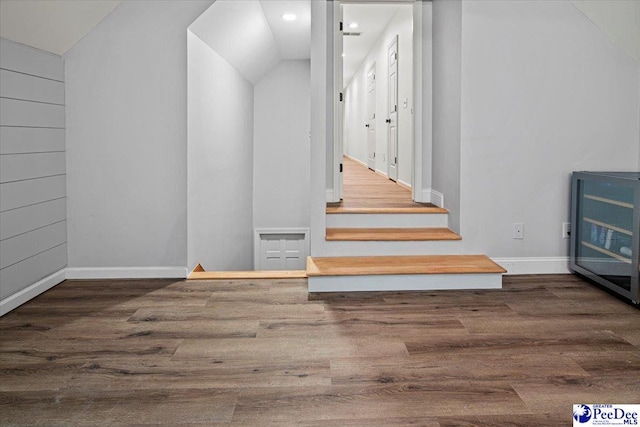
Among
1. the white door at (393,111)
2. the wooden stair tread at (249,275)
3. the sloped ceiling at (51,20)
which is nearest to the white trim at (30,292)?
the wooden stair tread at (249,275)

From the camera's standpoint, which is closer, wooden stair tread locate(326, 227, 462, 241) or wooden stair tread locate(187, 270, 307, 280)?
wooden stair tread locate(187, 270, 307, 280)

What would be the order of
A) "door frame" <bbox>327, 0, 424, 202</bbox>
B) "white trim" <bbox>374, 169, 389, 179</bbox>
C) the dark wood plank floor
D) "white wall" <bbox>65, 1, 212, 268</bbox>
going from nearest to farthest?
the dark wood plank floor, "white wall" <bbox>65, 1, 212, 268</bbox>, "door frame" <bbox>327, 0, 424, 202</bbox>, "white trim" <bbox>374, 169, 389, 179</bbox>

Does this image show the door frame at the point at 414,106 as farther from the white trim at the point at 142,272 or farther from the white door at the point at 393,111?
the white door at the point at 393,111

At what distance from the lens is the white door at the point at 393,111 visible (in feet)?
25.6

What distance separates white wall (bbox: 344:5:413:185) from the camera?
6980 mm

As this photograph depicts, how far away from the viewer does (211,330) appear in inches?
124

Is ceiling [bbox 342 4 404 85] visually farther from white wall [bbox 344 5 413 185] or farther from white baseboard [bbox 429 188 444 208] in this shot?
white baseboard [bbox 429 188 444 208]

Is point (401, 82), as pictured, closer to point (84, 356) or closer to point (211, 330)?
point (211, 330)

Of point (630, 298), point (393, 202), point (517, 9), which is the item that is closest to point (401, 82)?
point (393, 202)

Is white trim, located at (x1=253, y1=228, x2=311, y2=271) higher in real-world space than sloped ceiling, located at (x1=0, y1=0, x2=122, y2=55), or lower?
lower

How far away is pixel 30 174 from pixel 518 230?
11.2 feet

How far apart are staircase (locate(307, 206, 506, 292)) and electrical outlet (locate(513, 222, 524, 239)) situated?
0.33 meters

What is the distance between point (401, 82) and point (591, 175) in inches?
145

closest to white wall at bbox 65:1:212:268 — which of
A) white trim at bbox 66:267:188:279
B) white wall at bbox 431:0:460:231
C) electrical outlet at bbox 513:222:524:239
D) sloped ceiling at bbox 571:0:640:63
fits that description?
white trim at bbox 66:267:188:279
